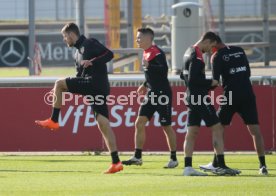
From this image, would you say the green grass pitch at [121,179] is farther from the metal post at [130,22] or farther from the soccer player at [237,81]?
the metal post at [130,22]

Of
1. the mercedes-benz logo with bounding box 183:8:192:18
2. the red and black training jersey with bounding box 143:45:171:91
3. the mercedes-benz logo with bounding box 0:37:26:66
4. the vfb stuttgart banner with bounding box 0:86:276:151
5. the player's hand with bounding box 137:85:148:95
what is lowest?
the vfb stuttgart banner with bounding box 0:86:276:151

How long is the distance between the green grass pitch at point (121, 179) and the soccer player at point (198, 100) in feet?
1.11

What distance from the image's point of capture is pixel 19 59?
34562mm

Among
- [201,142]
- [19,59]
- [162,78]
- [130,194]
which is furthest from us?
[19,59]

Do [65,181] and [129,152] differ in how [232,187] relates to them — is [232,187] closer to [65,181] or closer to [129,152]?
[65,181]

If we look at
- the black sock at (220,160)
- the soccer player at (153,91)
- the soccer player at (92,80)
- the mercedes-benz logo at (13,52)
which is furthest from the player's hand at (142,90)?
the mercedes-benz logo at (13,52)

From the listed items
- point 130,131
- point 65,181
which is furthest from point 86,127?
point 65,181

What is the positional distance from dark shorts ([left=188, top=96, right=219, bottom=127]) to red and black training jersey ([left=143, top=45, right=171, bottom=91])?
1689mm

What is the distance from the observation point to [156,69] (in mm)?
17156

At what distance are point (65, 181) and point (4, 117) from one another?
7.49 m

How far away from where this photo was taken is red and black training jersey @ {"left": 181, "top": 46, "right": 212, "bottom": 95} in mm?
15359

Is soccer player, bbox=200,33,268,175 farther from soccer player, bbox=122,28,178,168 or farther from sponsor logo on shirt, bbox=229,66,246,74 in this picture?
soccer player, bbox=122,28,178,168

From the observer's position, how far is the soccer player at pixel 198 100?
15.4 m

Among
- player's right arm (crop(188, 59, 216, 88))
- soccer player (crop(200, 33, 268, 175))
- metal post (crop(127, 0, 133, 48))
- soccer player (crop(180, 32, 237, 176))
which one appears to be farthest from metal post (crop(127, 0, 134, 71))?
player's right arm (crop(188, 59, 216, 88))
